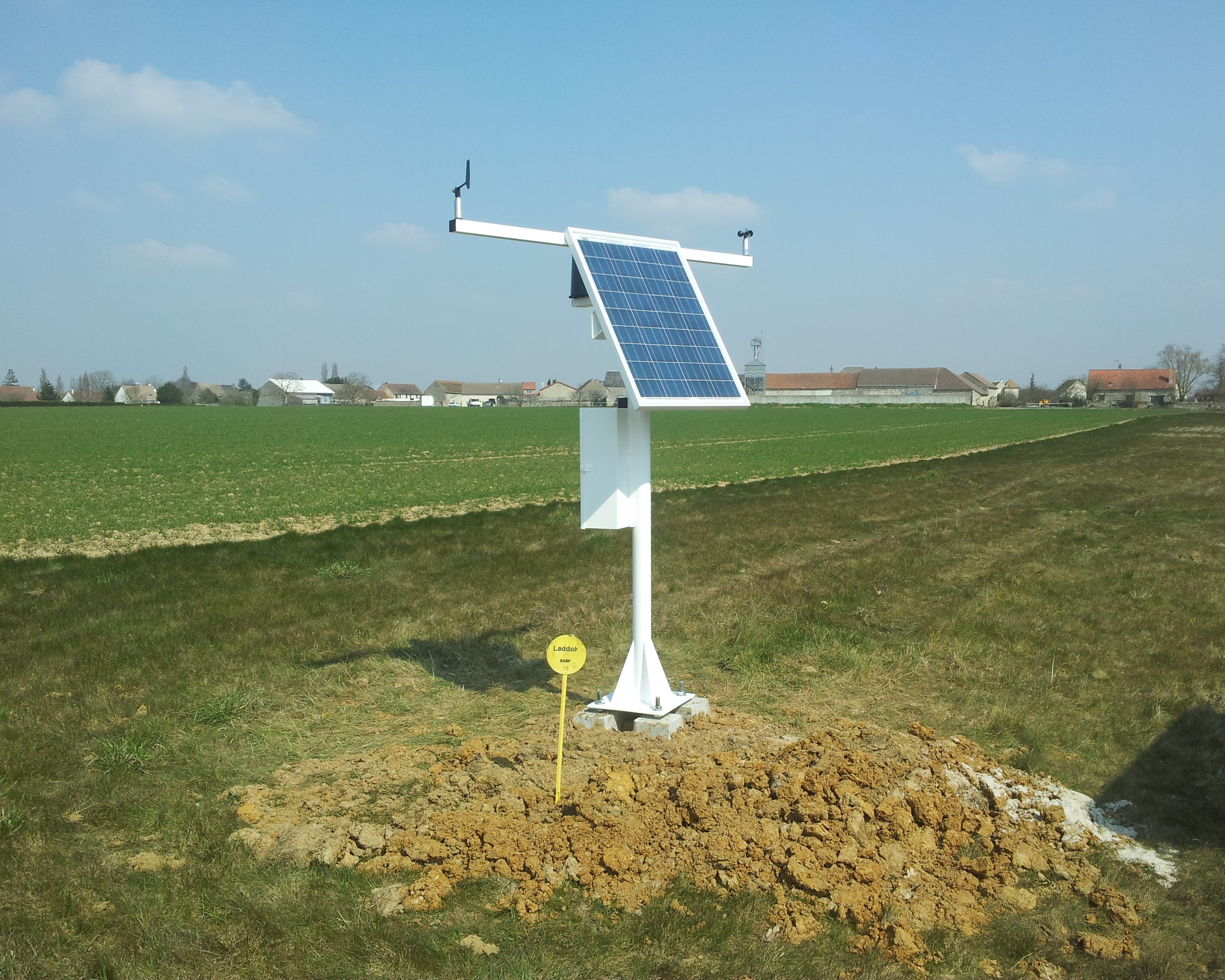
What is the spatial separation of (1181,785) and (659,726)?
3420 mm

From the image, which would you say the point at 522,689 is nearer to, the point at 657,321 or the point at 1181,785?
the point at 657,321

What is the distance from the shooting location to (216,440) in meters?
49.3

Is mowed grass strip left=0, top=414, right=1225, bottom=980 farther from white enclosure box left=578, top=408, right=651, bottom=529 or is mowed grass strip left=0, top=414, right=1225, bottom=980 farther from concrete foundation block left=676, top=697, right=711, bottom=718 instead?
white enclosure box left=578, top=408, right=651, bottom=529

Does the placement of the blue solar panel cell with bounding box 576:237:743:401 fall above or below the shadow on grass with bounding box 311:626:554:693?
above

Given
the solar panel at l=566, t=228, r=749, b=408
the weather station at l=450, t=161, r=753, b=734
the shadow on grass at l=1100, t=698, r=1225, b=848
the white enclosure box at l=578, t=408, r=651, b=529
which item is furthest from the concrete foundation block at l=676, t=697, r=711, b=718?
the shadow on grass at l=1100, t=698, r=1225, b=848

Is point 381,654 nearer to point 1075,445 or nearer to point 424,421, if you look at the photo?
point 1075,445

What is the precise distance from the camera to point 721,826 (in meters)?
5.03

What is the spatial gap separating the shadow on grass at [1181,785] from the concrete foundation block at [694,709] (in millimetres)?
2684

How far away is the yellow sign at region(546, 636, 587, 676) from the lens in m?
6.08

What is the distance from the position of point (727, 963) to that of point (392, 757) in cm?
295

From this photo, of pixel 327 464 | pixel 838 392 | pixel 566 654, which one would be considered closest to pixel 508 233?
pixel 566 654

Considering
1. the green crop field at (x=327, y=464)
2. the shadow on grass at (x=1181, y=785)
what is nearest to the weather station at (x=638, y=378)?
the shadow on grass at (x=1181, y=785)

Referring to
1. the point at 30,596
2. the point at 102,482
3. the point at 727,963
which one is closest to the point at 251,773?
the point at 727,963

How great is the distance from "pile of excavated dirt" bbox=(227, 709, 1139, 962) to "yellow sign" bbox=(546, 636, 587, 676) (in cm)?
61
